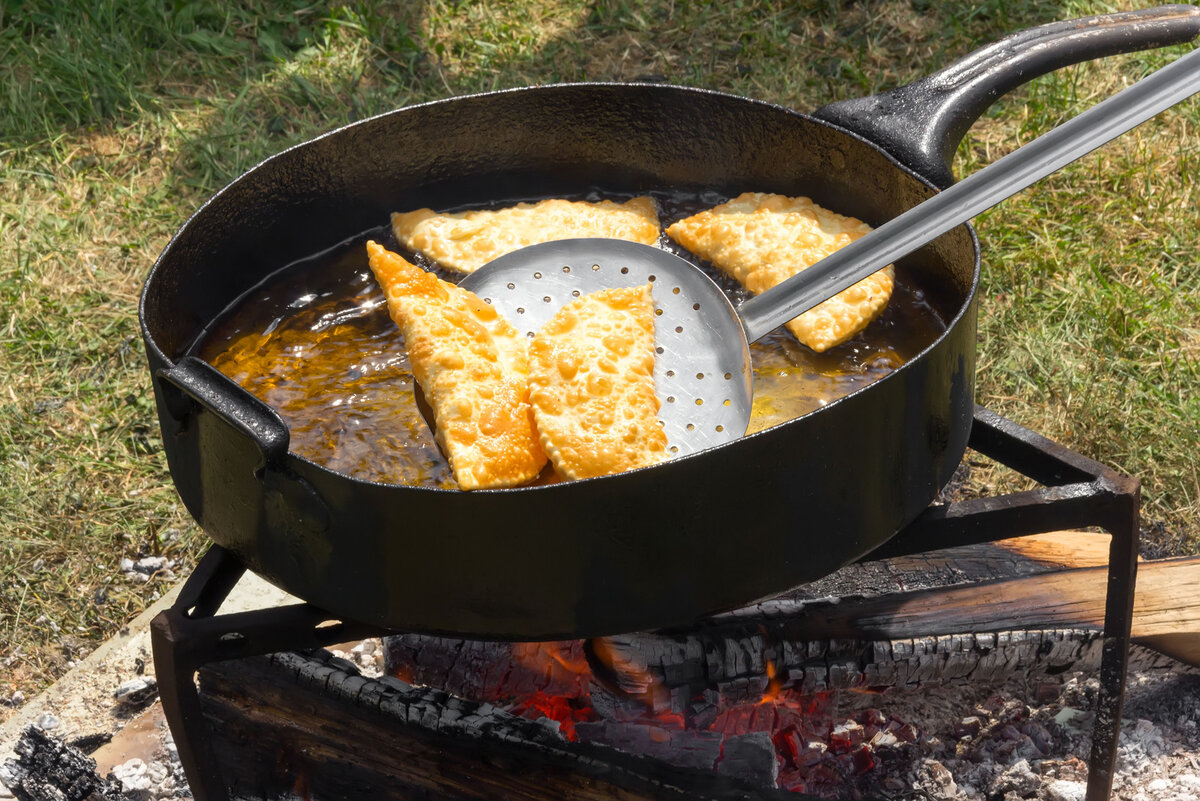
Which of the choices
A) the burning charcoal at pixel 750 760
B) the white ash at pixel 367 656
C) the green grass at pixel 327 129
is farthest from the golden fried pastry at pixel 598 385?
the green grass at pixel 327 129

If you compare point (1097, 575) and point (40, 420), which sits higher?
point (40, 420)

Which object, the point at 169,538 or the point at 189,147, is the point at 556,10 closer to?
the point at 189,147

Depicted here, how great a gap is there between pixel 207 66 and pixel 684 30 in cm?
237

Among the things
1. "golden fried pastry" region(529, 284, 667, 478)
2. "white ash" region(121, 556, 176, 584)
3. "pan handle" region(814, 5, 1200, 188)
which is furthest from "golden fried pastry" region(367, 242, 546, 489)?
"white ash" region(121, 556, 176, 584)

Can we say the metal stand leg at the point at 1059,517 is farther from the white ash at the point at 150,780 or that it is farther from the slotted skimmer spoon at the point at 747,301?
the white ash at the point at 150,780

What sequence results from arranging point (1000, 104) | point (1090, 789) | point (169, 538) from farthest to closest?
point (1000, 104)
point (169, 538)
point (1090, 789)

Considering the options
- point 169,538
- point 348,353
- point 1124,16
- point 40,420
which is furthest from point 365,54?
point 1124,16

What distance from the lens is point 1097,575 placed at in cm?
249

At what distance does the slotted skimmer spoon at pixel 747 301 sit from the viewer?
1874 mm

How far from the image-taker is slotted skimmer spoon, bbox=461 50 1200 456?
187 centimetres

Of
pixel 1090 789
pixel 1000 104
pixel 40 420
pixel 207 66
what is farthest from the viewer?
pixel 207 66

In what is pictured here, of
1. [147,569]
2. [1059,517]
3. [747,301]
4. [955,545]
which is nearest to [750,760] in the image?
[955,545]

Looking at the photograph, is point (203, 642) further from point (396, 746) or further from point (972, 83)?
point (972, 83)

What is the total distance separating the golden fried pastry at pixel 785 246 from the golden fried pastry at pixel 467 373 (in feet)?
1.85
